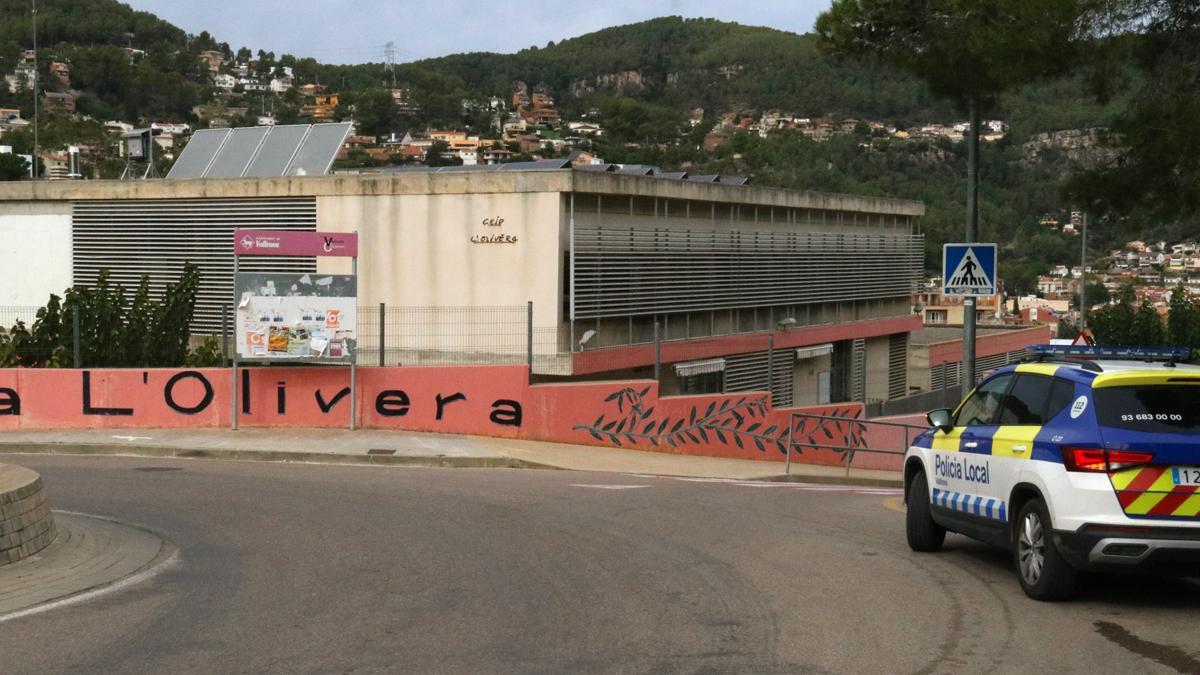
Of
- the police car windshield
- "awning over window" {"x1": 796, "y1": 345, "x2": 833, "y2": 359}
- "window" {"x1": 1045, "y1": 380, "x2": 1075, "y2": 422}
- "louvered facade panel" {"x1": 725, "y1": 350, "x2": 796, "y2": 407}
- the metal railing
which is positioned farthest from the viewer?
"awning over window" {"x1": 796, "y1": 345, "x2": 833, "y2": 359}

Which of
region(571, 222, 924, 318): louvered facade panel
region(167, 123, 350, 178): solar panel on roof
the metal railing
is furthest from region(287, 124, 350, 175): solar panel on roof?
the metal railing

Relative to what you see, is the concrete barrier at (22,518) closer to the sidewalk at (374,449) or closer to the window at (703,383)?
the sidewalk at (374,449)

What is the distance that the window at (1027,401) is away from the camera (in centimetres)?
1034

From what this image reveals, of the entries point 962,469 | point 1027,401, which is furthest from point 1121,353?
point 962,469

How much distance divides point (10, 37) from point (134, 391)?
5172 inches

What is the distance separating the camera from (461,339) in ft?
87.1

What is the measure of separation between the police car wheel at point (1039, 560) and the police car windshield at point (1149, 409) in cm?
81


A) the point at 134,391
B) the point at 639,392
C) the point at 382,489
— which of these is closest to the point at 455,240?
the point at 639,392

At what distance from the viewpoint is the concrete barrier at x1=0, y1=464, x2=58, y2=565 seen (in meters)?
10.9

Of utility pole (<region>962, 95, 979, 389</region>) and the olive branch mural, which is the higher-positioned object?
utility pole (<region>962, 95, 979, 389</region>)

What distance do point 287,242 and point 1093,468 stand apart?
51.5 ft

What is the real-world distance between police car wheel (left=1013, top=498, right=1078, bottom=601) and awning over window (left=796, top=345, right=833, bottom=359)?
27.3m

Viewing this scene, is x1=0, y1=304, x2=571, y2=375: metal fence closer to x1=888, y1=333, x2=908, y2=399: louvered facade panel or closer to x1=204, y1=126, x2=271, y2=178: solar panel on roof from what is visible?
x1=204, y1=126, x2=271, y2=178: solar panel on roof

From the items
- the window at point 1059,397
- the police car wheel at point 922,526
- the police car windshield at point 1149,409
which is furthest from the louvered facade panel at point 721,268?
the police car windshield at point 1149,409
